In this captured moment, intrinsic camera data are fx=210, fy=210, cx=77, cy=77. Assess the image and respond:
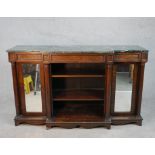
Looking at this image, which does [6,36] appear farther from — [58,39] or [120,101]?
[120,101]

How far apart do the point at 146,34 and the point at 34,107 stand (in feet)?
5.89

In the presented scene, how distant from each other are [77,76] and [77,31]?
814 millimetres

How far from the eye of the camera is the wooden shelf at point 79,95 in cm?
248

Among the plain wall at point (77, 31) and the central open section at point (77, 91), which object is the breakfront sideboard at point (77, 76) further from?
the plain wall at point (77, 31)

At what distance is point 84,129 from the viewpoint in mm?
2434

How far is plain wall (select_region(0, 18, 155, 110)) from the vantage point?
286cm

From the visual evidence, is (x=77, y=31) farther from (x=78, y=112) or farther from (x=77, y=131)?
(x=77, y=131)

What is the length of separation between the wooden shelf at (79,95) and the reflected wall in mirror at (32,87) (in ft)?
0.70

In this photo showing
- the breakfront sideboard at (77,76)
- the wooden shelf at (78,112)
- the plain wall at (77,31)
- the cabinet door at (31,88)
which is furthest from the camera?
the plain wall at (77,31)

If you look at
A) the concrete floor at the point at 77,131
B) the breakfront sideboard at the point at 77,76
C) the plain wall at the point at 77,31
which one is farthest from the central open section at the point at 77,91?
the plain wall at the point at 77,31

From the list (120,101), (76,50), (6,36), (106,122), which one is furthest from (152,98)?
(6,36)

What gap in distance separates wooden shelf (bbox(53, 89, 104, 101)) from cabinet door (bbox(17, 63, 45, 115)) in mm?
199

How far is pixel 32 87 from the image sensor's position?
2424 mm

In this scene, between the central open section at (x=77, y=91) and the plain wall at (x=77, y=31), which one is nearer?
the central open section at (x=77, y=91)
